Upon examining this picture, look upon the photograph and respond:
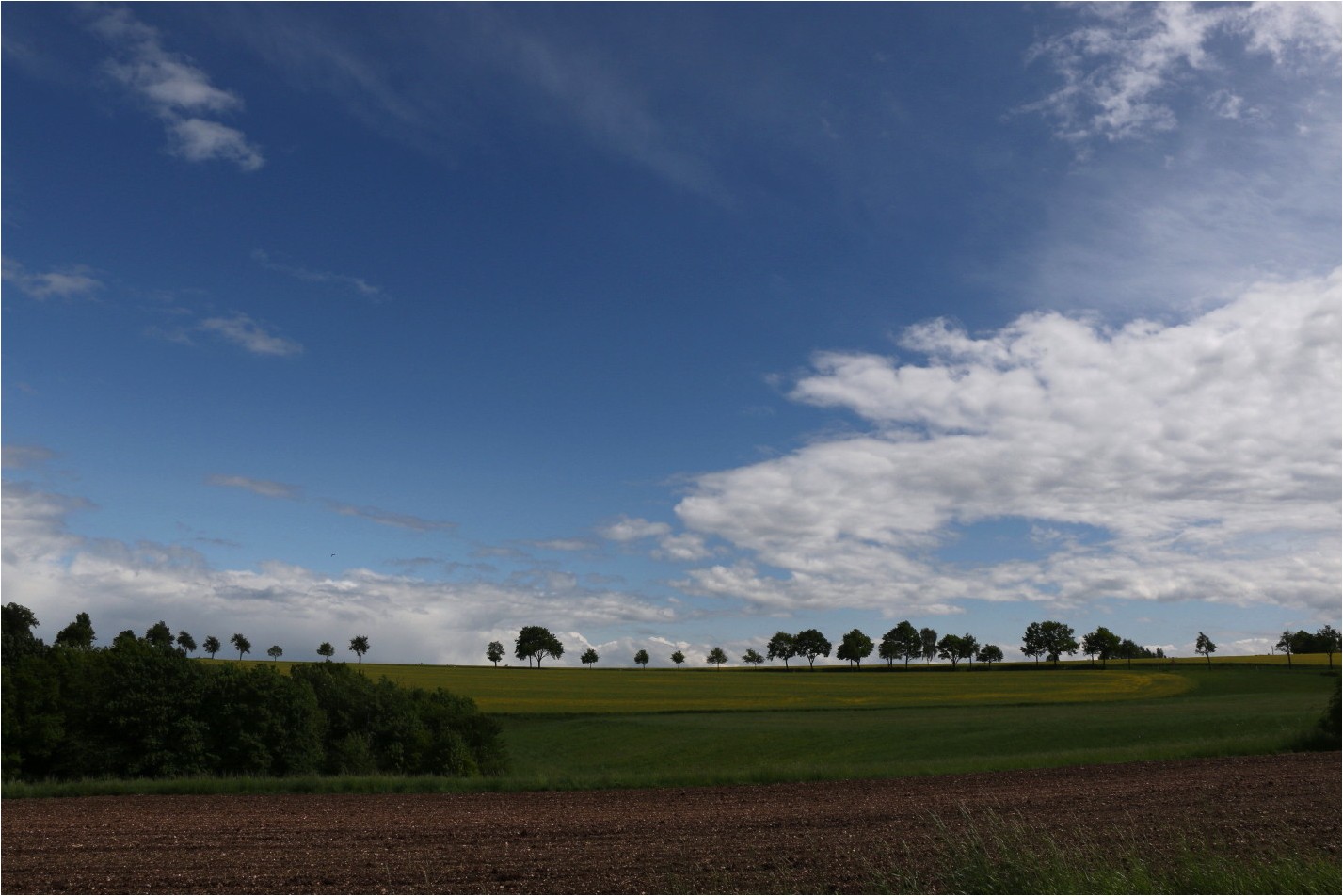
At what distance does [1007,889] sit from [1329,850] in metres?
8.37

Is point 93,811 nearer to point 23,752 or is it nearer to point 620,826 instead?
point 620,826

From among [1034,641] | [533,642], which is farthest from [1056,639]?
[533,642]

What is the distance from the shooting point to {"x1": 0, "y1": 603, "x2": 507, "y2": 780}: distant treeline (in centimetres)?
3600

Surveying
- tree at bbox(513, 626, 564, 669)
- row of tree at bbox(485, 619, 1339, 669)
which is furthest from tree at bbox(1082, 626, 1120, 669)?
tree at bbox(513, 626, 564, 669)

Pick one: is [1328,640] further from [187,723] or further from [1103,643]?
[187,723]

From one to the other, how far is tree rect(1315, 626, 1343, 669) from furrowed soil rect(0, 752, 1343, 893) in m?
153

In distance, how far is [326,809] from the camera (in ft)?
73.7

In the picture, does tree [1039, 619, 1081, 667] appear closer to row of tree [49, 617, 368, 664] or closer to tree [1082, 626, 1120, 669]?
tree [1082, 626, 1120, 669]

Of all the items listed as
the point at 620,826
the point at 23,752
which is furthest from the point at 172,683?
the point at 620,826

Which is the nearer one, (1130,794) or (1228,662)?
(1130,794)

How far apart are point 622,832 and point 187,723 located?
26434 mm

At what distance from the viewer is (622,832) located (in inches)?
699

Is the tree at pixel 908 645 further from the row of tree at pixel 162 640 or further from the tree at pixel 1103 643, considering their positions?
the row of tree at pixel 162 640

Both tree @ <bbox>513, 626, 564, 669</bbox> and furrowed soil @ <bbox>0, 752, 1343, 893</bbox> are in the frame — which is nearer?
furrowed soil @ <bbox>0, 752, 1343, 893</bbox>
